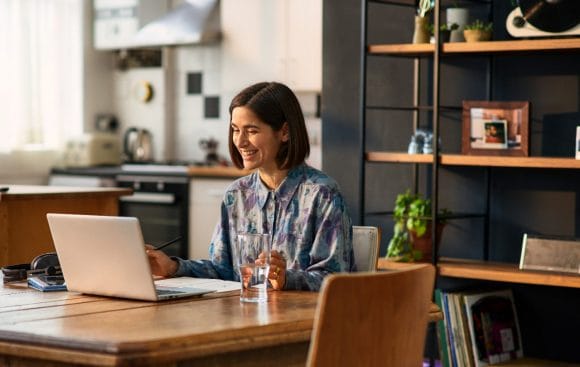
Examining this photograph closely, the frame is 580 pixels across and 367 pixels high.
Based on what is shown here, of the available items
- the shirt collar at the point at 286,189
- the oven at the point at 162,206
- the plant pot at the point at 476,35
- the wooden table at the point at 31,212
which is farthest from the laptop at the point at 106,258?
the oven at the point at 162,206

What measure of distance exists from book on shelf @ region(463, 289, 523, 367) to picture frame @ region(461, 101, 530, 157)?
1.93ft

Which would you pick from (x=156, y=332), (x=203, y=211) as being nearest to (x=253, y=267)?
(x=156, y=332)

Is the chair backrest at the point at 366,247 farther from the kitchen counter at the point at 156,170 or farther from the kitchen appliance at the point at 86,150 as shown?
the kitchen appliance at the point at 86,150

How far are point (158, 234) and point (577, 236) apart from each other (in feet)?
10.3

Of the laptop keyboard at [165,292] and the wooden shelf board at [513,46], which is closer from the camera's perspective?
the laptop keyboard at [165,292]

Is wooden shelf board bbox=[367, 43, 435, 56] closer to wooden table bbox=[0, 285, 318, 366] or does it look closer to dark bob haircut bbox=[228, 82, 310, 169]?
dark bob haircut bbox=[228, 82, 310, 169]

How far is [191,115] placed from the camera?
7176 millimetres

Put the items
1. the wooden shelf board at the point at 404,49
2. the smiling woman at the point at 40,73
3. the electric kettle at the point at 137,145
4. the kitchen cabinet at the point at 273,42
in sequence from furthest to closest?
the electric kettle at the point at 137,145, the smiling woman at the point at 40,73, the kitchen cabinet at the point at 273,42, the wooden shelf board at the point at 404,49

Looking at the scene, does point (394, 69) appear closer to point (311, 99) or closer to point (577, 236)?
point (577, 236)

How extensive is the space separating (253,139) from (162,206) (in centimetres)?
391

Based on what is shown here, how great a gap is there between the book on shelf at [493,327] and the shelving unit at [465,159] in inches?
2.7

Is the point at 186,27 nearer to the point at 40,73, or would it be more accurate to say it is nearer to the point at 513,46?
the point at 40,73

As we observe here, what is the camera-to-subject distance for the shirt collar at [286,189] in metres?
2.71

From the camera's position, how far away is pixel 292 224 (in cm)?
268
